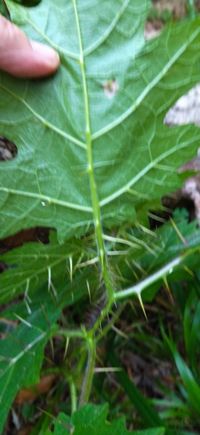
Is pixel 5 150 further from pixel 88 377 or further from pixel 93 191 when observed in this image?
pixel 88 377

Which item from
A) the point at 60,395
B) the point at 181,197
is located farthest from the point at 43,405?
the point at 181,197

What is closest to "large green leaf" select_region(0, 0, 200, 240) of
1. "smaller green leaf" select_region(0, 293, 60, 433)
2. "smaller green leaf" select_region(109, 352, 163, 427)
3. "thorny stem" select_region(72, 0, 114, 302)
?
"thorny stem" select_region(72, 0, 114, 302)

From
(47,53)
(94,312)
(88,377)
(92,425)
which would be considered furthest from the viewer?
(94,312)

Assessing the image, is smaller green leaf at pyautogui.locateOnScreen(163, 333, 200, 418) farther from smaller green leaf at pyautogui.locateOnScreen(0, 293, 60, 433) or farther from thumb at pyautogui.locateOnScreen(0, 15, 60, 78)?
thumb at pyautogui.locateOnScreen(0, 15, 60, 78)

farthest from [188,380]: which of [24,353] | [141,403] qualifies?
[24,353]

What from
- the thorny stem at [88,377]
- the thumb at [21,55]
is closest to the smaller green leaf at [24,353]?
the thorny stem at [88,377]

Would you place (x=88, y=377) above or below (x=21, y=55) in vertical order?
below

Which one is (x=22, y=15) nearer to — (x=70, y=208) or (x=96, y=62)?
(x=96, y=62)
